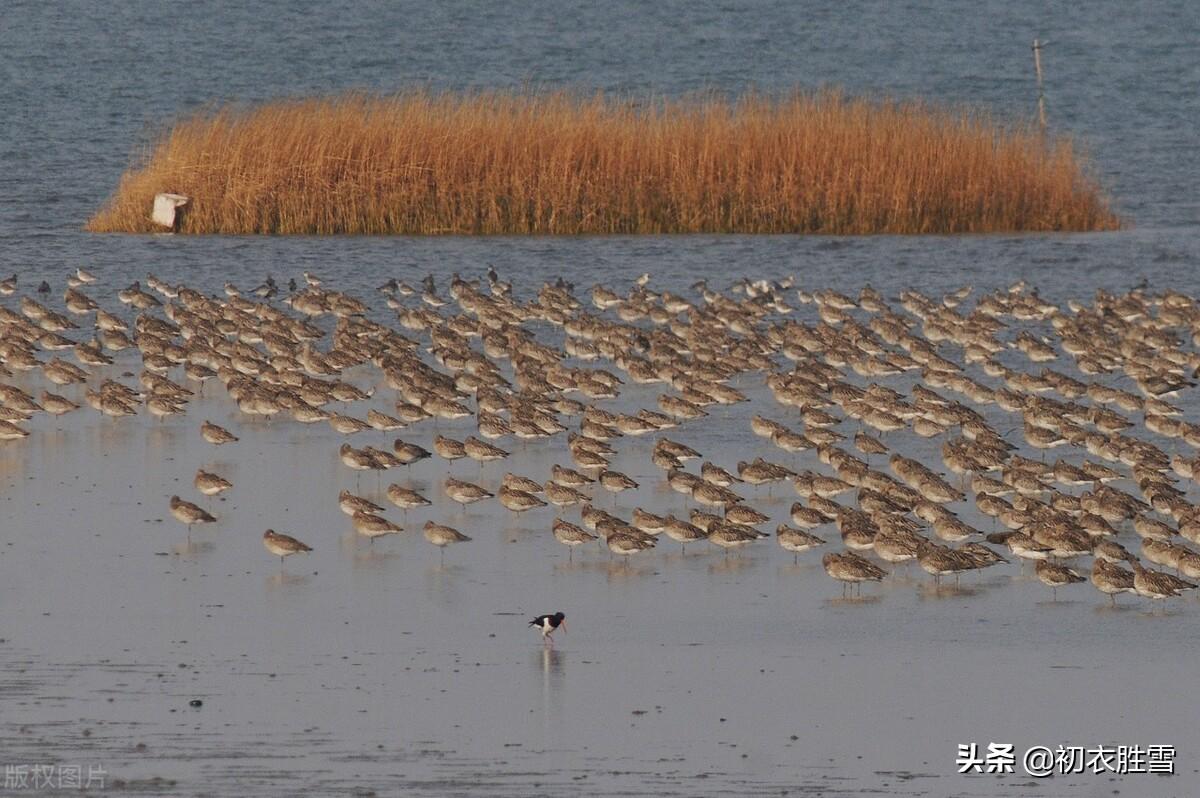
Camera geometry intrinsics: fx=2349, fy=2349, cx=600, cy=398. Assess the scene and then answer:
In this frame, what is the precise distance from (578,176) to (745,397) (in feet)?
41.2

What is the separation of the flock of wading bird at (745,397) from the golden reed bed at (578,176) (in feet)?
13.7

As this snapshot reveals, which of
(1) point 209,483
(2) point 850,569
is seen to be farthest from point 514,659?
(1) point 209,483

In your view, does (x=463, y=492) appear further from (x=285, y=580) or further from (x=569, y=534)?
(x=285, y=580)

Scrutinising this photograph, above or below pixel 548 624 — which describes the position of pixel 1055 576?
below

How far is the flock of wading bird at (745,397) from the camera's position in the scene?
15789 mm

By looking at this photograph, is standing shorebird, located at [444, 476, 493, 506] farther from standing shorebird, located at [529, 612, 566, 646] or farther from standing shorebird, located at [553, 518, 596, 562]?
standing shorebird, located at [529, 612, 566, 646]

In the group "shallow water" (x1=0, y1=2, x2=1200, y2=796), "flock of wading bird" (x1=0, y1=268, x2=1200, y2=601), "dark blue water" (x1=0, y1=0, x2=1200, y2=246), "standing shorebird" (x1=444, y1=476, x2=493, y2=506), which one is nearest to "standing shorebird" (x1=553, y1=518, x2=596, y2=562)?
"flock of wading bird" (x1=0, y1=268, x2=1200, y2=601)

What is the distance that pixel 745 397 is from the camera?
72.7ft

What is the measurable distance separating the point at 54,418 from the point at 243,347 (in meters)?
2.54

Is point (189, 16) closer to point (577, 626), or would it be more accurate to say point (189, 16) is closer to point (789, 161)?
point (789, 161)

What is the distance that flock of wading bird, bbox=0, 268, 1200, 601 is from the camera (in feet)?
51.8

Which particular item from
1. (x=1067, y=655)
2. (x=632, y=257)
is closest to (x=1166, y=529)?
(x=1067, y=655)

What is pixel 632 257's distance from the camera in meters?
32.9

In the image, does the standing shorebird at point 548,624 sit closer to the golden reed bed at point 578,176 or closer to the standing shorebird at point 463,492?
the standing shorebird at point 463,492
